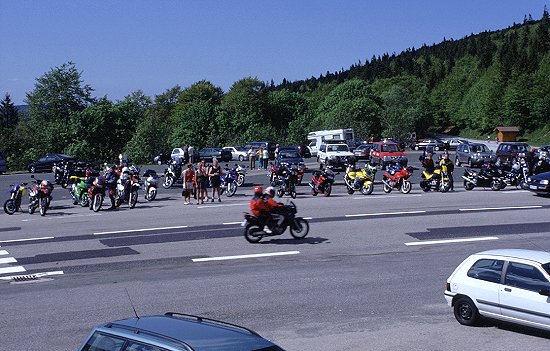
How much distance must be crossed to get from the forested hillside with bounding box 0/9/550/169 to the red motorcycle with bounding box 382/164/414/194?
44.5 m

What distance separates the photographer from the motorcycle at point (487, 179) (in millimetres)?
33750

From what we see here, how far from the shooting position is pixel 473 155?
5166 cm

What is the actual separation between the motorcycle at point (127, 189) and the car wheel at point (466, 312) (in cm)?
1982

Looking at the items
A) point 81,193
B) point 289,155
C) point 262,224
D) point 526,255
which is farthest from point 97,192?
point 526,255

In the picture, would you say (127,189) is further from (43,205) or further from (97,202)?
(43,205)

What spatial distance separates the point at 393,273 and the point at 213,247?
5.56 meters

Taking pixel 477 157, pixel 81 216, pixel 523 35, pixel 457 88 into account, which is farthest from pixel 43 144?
pixel 523 35

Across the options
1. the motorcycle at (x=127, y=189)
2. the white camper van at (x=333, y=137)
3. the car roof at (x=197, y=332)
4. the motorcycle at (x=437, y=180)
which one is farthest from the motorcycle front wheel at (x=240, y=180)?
the white camper van at (x=333, y=137)

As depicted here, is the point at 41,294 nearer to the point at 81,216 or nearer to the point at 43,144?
the point at 81,216

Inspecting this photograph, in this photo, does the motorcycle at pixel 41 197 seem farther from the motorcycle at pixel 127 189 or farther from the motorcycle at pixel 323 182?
the motorcycle at pixel 323 182

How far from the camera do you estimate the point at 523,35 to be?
19488cm

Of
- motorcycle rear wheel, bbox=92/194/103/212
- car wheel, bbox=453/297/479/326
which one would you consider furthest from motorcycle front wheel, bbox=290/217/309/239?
motorcycle rear wheel, bbox=92/194/103/212

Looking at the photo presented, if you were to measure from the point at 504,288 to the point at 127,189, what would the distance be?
21.1 meters

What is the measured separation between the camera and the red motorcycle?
32.7 metres
